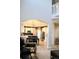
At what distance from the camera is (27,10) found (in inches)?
457

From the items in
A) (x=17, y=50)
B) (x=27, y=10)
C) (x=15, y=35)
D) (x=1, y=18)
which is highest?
(x=27, y=10)

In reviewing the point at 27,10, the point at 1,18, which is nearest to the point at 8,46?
the point at 1,18

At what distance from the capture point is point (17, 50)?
178 centimetres

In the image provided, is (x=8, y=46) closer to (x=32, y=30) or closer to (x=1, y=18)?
(x=1, y=18)

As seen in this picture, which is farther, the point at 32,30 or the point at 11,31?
the point at 32,30
